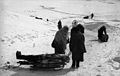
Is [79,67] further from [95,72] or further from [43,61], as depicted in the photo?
[43,61]

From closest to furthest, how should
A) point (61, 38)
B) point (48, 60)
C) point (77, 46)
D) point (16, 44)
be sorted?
point (48, 60), point (77, 46), point (61, 38), point (16, 44)

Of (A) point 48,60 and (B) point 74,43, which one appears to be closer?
(A) point 48,60

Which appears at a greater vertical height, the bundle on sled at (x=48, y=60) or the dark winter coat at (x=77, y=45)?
the dark winter coat at (x=77, y=45)

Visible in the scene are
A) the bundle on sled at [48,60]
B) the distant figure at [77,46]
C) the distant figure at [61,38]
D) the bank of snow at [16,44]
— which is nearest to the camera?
Result: the bundle on sled at [48,60]

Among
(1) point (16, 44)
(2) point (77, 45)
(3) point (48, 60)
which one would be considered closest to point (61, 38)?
(2) point (77, 45)

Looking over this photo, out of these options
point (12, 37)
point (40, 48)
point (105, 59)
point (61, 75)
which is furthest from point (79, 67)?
point (12, 37)

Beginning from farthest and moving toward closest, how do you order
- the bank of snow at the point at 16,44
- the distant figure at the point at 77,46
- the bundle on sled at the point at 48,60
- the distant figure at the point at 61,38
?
the bank of snow at the point at 16,44 < the distant figure at the point at 61,38 < the distant figure at the point at 77,46 < the bundle on sled at the point at 48,60

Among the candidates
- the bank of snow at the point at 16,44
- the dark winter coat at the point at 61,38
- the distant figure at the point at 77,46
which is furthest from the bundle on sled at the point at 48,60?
the bank of snow at the point at 16,44

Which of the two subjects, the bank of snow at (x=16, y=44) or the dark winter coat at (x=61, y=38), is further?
the bank of snow at (x=16, y=44)

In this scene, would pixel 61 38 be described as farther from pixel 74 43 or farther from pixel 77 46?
pixel 77 46

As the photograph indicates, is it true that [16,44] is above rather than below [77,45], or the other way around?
below

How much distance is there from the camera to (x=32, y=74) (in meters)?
7.79

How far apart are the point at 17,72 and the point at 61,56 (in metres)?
1.62

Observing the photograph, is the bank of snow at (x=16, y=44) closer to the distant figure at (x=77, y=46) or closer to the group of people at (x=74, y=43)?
the group of people at (x=74, y=43)
